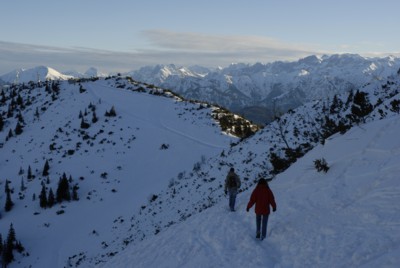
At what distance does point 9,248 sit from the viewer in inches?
1827

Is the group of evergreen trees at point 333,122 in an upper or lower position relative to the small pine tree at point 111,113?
upper

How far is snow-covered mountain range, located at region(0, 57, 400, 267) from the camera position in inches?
543

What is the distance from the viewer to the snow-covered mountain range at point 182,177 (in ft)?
45.2

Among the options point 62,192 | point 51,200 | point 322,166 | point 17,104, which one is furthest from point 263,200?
point 17,104

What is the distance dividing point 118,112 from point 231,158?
164ft

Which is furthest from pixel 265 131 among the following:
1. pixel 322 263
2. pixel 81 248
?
pixel 322 263

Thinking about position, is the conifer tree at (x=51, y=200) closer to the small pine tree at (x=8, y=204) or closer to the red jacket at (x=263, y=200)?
the small pine tree at (x=8, y=204)

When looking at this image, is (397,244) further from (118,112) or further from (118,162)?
(118,112)

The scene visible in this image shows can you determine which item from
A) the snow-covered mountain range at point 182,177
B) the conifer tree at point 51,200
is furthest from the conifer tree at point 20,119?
the conifer tree at point 51,200

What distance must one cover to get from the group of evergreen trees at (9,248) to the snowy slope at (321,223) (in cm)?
3179

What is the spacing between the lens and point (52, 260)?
43312 mm

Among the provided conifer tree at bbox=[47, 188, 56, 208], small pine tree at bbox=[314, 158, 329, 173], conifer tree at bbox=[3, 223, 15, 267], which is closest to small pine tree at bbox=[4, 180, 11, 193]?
conifer tree at bbox=[47, 188, 56, 208]

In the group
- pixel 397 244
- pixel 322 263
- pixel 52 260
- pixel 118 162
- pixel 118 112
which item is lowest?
pixel 52 260

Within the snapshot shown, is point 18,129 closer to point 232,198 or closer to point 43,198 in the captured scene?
point 43,198
